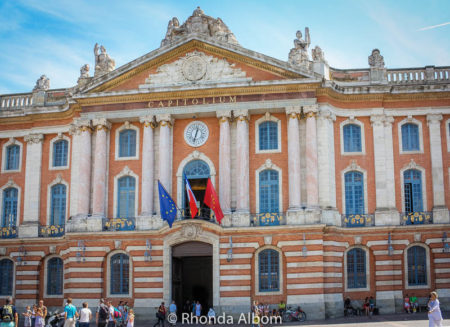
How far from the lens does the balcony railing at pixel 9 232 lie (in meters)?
41.2

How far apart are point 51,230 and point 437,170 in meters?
25.1

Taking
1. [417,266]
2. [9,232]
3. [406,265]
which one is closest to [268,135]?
[406,265]

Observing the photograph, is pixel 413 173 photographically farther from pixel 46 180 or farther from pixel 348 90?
pixel 46 180

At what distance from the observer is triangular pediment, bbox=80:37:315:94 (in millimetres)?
38125

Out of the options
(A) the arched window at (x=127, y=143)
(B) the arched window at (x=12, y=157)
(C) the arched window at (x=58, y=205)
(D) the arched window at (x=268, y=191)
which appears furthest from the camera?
(B) the arched window at (x=12, y=157)

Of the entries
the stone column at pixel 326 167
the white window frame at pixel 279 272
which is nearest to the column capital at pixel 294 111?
the stone column at pixel 326 167

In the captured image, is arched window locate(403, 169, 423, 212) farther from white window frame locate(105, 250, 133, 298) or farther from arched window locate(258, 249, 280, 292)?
white window frame locate(105, 250, 133, 298)

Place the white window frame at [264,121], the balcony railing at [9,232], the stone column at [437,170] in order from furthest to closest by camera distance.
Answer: the balcony railing at [9,232] → the white window frame at [264,121] → the stone column at [437,170]

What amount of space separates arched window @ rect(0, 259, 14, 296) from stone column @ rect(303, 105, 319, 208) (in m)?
20.5

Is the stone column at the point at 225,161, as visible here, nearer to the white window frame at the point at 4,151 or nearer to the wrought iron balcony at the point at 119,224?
the wrought iron balcony at the point at 119,224

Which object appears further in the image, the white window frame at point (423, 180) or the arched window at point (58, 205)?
the arched window at point (58, 205)

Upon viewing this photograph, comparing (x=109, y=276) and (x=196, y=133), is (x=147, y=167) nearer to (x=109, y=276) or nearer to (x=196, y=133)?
(x=196, y=133)

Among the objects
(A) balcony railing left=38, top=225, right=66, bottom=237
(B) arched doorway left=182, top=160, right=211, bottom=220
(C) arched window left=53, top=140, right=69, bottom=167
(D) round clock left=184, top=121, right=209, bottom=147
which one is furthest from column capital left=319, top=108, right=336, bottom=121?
(A) balcony railing left=38, top=225, right=66, bottom=237

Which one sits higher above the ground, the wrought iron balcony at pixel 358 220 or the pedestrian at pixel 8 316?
the wrought iron balcony at pixel 358 220
